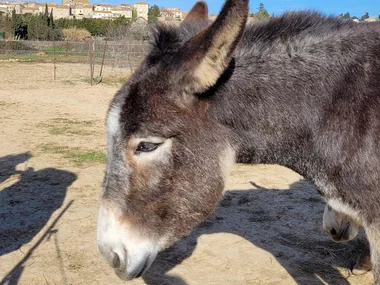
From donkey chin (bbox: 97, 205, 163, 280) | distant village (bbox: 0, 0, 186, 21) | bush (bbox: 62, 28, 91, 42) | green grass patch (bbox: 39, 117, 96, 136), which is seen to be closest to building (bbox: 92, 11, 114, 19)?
distant village (bbox: 0, 0, 186, 21)

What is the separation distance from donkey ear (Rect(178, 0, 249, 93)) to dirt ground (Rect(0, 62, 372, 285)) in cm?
289

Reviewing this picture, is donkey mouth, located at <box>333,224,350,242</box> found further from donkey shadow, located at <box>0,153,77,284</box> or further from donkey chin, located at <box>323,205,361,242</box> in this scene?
donkey shadow, located at <box>0,153,77,284</box>

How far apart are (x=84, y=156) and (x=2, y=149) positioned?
192 cm

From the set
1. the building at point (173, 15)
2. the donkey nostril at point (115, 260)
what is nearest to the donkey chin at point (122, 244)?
the donkey nostril at point (115, 260)

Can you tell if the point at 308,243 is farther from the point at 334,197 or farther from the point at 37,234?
the point at 37,234

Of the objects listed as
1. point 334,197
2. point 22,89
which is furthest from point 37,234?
point 22,89

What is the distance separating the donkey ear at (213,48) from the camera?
2.00 metres

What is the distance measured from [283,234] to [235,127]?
3557 mm

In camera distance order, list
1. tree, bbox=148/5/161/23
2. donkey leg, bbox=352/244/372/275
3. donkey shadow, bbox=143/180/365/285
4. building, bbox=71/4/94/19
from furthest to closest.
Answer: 1. building, bbox=71/4/94/19
2. donkey shadow, bbox=143/180/365/285
3. donkey leg, bbox=352/244/372/275
4. tree, bbox=148/5/161/23

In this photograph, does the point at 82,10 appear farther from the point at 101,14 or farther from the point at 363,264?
the point at 363,264

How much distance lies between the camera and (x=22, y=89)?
759 inches

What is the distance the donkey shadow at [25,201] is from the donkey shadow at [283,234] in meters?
1.82

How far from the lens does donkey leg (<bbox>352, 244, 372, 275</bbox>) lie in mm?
4594

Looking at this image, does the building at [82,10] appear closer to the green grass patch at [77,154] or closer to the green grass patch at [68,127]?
the green grass patch at [68,127]
